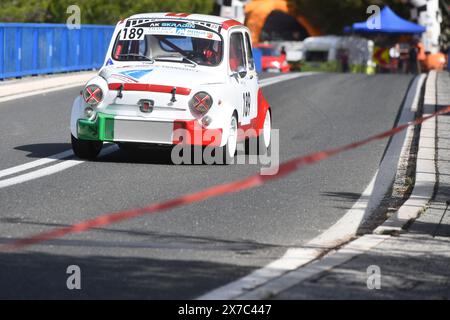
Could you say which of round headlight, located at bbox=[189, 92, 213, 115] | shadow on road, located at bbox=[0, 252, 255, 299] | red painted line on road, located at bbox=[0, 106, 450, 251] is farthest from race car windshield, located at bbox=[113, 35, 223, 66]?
shadow on road, located at bbox=[0, 252, 255, 299]

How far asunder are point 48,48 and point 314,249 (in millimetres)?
22386

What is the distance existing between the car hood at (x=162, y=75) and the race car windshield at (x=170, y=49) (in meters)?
0.30

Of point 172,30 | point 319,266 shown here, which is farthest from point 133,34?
point 319,266

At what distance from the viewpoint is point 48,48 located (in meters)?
30.3

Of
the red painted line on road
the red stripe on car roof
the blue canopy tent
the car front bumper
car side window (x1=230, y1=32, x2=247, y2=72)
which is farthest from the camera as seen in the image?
the blue canopy tent

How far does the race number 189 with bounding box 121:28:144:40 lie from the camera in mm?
14703

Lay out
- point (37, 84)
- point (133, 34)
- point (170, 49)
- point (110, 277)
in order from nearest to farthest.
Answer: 1. point (110, 277)
2. point (170, 49)
3. point (133, 34)
4. point (37, 84)

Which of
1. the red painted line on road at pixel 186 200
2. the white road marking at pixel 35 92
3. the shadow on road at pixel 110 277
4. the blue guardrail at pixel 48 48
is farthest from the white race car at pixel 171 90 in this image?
the blue guardrail at pixel 48 48

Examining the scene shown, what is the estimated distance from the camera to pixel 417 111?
Result: 944 inches

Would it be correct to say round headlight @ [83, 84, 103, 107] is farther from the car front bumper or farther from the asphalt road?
the asphalt road

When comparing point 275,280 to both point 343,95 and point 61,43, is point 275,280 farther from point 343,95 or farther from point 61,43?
point 61,43

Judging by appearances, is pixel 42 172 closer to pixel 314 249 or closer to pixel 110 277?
pixel 314 249

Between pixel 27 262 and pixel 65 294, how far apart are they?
0.93 m

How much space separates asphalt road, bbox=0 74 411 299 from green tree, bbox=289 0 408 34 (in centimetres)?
4498
